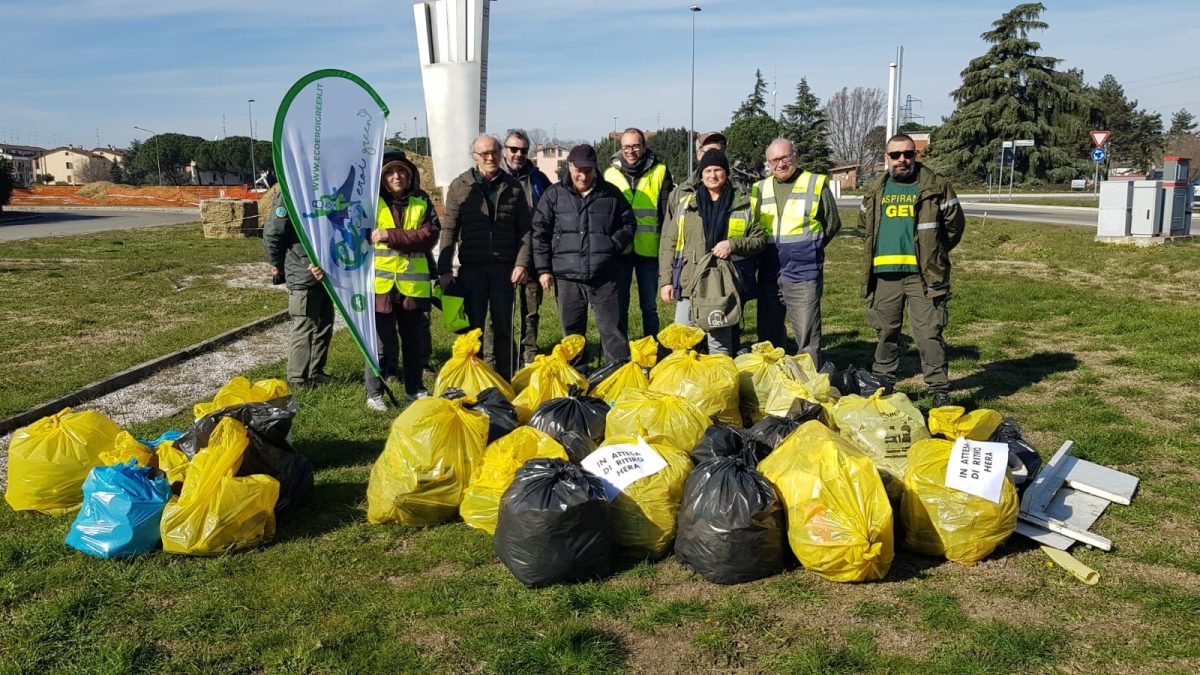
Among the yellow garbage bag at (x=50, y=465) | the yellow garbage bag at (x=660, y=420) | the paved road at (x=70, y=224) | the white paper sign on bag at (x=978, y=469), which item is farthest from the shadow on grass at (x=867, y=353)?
the paved road at (x=70, y=224)

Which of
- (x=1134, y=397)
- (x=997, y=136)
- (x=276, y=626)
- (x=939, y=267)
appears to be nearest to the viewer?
(x=276, y=626)

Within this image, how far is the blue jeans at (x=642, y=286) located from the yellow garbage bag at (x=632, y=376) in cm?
108

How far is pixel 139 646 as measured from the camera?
3039 millimetres

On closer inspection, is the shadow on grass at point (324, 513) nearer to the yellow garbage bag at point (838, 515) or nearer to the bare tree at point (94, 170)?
the yellow garbage bag at point (838, 515)

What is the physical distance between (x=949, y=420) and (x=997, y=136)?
4506 centimetres

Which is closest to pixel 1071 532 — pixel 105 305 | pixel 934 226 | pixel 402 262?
pixel 934 226

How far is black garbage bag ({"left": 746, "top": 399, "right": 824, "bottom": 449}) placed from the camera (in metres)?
4.01

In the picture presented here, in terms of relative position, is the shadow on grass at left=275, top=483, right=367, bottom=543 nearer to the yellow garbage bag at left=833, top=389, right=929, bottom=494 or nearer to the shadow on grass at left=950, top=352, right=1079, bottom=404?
the yellow garbage bag at left=833, top=389, right=929, bottom=494

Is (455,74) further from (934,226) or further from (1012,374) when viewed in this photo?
(1012,374)

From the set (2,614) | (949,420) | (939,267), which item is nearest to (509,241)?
(939,267)

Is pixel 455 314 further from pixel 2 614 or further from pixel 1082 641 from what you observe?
pixel 1082 641

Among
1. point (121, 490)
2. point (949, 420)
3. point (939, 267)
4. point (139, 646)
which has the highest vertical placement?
point (939, 267)

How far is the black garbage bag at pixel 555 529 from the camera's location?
132 inches

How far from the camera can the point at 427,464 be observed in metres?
3.91
